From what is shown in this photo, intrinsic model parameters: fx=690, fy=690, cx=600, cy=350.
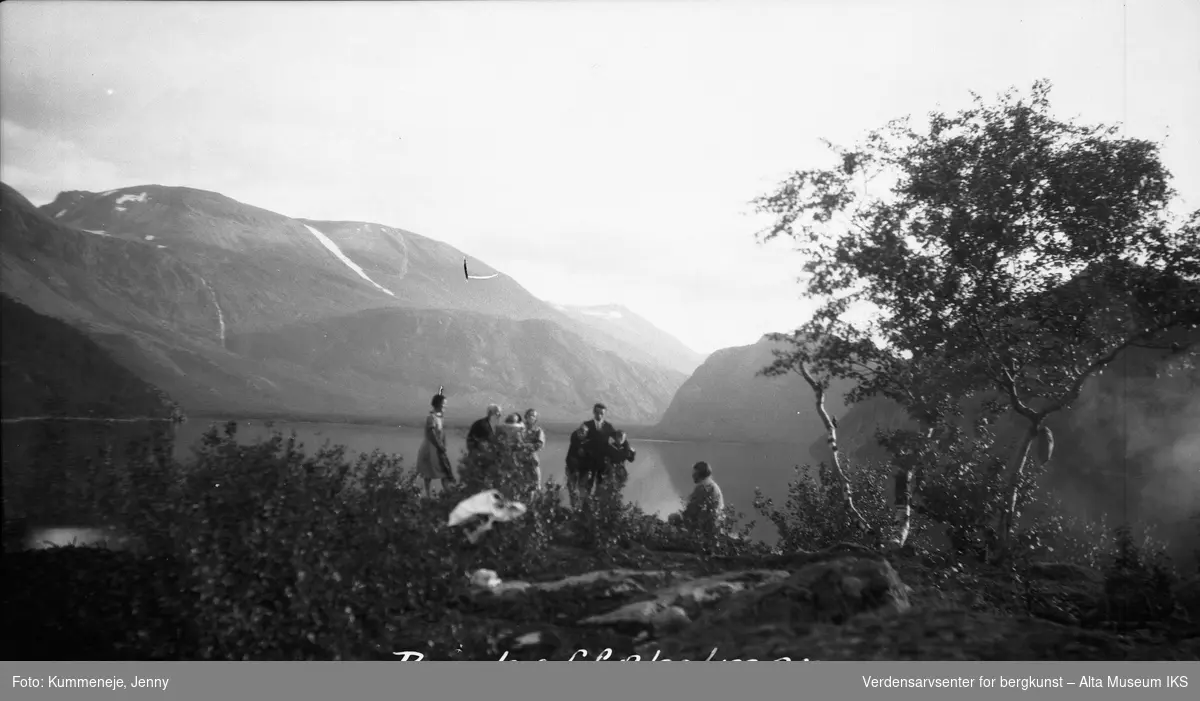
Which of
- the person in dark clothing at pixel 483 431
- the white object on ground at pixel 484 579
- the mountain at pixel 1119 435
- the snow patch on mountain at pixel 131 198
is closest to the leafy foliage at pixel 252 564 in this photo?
the white object on ground at pixel 484 579

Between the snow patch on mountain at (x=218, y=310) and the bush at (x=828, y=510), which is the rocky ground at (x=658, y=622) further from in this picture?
the snow patch on mountain at (x=218, y=310)

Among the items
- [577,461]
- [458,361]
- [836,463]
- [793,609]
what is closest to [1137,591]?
[836,463]

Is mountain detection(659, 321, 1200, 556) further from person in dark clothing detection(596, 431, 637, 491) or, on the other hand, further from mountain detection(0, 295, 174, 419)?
mountain detection(0, 295, 174, 419)

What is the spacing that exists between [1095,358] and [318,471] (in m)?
8.99

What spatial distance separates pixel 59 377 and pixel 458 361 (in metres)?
4.46

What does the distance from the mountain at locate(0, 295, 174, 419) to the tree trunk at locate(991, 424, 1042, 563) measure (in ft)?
33.4

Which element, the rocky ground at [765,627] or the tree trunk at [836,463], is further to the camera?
the tree trunk at [836,463]

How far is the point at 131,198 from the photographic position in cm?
844

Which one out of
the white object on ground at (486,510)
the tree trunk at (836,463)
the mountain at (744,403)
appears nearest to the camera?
the white object on ground at (486,510)

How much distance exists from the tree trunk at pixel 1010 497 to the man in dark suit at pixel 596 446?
4979mm

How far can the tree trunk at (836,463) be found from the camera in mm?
9133

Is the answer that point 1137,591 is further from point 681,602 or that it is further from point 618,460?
point 618,460

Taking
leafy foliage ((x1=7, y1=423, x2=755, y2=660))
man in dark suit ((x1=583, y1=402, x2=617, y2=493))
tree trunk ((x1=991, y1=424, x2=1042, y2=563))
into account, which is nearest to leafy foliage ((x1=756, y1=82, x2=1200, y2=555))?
tree trunk ((x1=991, y1=424, x2=1042, y2=563))

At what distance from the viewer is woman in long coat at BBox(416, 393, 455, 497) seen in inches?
320
